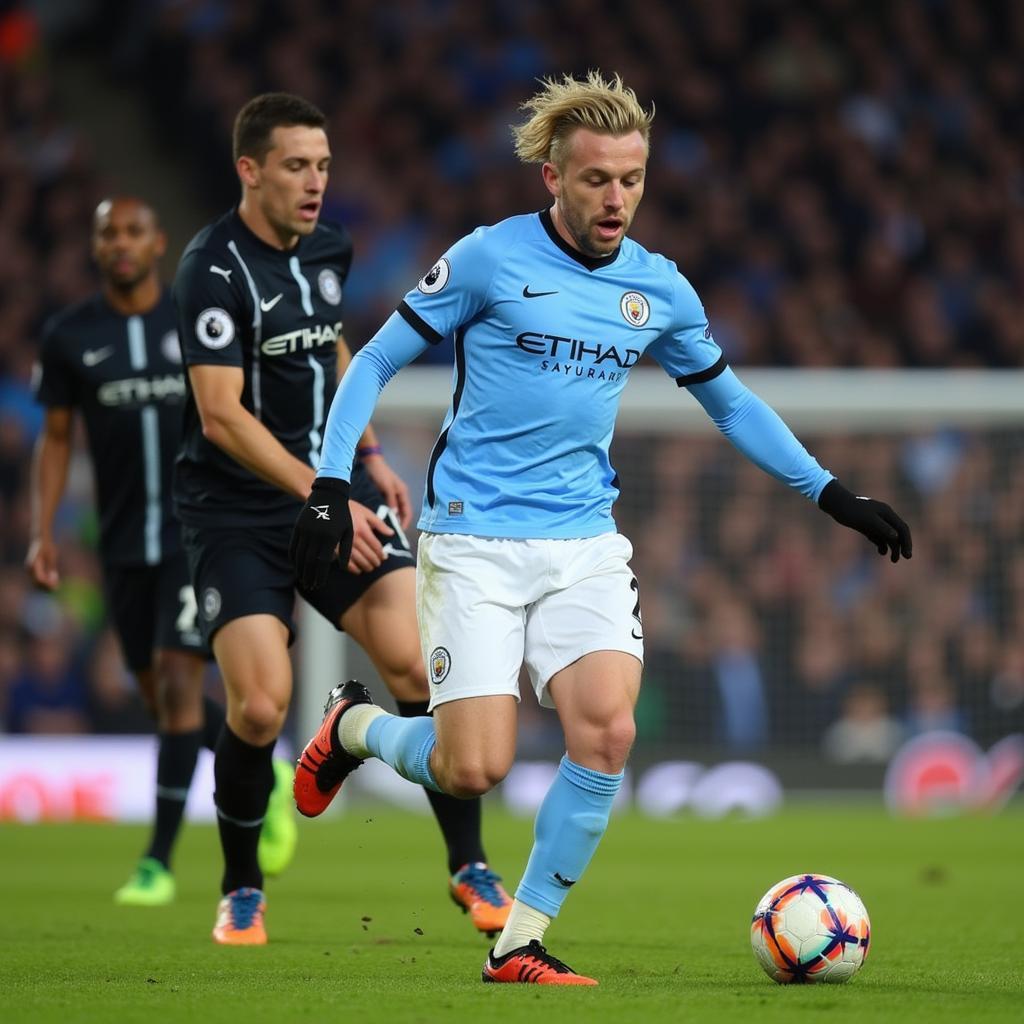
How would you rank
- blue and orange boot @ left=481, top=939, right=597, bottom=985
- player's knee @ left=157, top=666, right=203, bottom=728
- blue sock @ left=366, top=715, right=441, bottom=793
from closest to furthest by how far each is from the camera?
blue and orange boot @ left=481, top=939, right=597, bottom=985 < blue sock @ left=366, top=715, right=441, bottom=793 < player's knee @ left=157, top=666, right=203, bottom=728

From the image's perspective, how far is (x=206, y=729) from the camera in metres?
7.80

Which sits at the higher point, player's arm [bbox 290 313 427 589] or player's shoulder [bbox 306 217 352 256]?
player's shoulder [bbox 306 217 352 256]

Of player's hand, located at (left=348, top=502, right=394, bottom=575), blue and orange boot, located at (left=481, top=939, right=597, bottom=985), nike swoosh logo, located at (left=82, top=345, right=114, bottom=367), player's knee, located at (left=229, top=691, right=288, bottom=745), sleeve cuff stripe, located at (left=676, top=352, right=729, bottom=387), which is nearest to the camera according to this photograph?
blue and orange boot, located at (left=481, top=939, right=597, bottom=985)

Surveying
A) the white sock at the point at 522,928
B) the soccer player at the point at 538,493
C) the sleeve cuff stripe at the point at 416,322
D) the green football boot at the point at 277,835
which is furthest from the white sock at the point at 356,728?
the green football boot at the point at 277,835

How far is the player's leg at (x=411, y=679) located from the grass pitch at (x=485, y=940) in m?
0.14

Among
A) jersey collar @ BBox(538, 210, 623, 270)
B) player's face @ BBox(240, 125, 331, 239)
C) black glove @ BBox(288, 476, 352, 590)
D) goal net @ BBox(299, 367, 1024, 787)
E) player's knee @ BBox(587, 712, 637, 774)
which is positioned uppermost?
player's face @ BBox(240, 125, 331, 239)

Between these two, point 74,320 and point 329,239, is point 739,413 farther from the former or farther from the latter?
point 74,320

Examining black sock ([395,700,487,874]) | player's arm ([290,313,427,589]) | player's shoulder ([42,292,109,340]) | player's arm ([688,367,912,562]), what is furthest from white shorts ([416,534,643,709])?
player's shoulder ([42,292,109,340])

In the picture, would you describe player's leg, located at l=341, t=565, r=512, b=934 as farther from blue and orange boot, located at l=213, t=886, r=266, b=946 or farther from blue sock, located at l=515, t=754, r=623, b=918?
blue sock, located at l=515, t=754, r=623, b=918

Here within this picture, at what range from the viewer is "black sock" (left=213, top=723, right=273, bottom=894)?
6000 mm

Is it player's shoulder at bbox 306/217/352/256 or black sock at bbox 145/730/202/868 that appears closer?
player's shoulder at bbox 306/217/352/256

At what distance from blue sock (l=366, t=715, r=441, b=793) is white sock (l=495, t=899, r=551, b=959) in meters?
0.42

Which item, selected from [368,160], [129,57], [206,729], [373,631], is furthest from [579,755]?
[129,57]

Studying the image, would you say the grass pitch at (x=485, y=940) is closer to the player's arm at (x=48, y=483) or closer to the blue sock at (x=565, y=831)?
the blue sock at (x=565, y=831)
